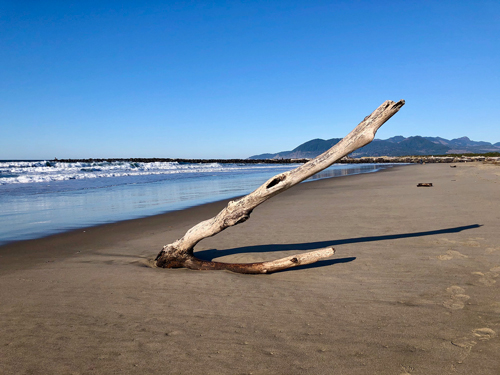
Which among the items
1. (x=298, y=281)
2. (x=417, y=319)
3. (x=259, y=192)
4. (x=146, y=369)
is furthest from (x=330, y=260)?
(x=146, y=369)

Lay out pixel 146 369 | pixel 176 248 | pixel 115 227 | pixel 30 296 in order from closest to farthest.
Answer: pixel 146 369, pixel 30 296, pixel 176 248, pixel 115 227

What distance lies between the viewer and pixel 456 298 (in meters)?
3.51

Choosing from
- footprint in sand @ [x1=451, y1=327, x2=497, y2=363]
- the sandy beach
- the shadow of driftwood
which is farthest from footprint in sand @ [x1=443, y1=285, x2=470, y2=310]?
the shadow of driftwood

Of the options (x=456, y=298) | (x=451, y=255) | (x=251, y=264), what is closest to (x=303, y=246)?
(x=251, y=264)

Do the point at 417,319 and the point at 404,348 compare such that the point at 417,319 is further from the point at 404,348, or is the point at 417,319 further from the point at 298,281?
the point at 298,281

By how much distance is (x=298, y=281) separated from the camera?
4316mm

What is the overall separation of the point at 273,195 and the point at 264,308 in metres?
1.54

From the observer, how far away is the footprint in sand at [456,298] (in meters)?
3.33

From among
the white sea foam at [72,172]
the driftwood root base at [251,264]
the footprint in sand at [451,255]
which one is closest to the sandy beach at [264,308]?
the footprint in sand at [451,255]

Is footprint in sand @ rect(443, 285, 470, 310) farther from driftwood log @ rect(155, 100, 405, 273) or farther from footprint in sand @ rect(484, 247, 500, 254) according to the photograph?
footprint in sand @ rect(484, 247, 500, 254)

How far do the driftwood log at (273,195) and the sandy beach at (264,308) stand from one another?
184 mm

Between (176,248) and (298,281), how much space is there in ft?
6.03

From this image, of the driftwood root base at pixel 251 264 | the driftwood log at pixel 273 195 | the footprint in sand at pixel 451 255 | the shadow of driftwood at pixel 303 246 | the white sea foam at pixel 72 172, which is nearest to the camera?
the driftwood log at pixel 273 195

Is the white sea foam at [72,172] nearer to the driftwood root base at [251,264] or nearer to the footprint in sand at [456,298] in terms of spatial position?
the driftwood root base at [251,264]
